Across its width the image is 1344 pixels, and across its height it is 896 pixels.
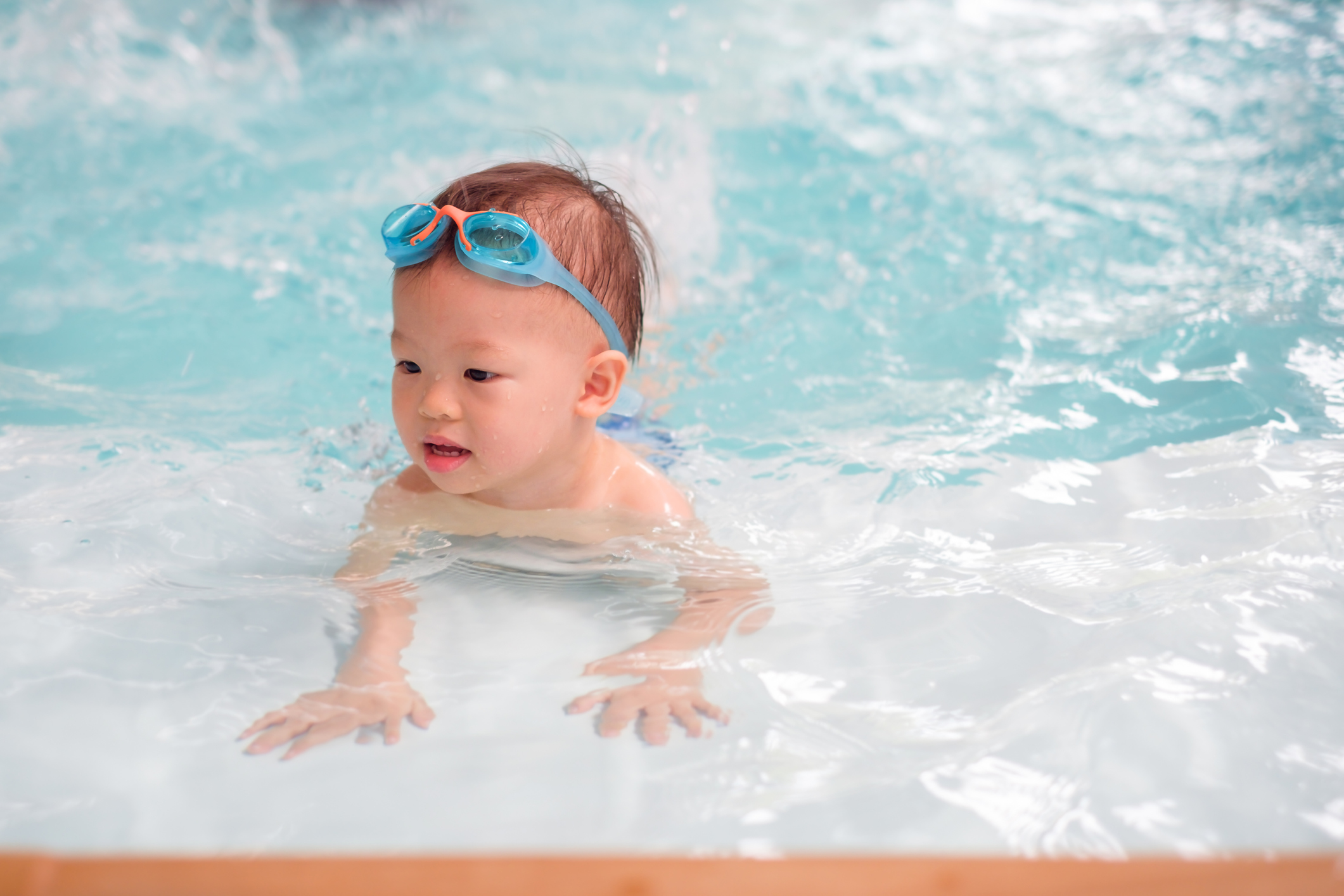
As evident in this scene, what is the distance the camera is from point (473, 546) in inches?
90.3

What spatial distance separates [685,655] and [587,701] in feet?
0.70

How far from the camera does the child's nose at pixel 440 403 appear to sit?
6.33 feet

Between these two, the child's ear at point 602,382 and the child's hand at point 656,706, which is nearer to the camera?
the child's hand at point 656,706

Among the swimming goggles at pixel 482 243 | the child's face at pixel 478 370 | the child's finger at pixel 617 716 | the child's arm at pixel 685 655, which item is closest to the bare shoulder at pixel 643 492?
the child's arm at pixel 685 655

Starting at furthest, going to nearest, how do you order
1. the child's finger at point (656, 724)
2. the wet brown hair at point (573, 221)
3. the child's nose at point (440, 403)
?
the wet brown hair at point (573, 221) → the child's nose at point (440, 403) → the child's finger at point (656, 724)

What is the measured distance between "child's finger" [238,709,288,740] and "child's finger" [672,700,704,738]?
65 cm

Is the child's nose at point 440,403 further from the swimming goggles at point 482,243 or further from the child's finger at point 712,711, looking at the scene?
the child's finger at point 712,711

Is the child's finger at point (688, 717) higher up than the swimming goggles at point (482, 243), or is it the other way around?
the swimming goggles at point (482, 243)

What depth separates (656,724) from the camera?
169cm

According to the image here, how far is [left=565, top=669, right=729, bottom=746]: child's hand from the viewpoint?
1.69m

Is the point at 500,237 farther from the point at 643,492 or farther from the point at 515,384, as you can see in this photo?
the point at 643,492

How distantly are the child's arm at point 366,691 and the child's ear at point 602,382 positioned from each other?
1.74 feet

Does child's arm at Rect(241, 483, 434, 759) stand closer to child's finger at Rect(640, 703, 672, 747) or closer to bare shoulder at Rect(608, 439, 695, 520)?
child's finger at Rect(640, 703, 672, 747)

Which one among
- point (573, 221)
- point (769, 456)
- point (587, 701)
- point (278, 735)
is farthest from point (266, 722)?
point (769, 456)
